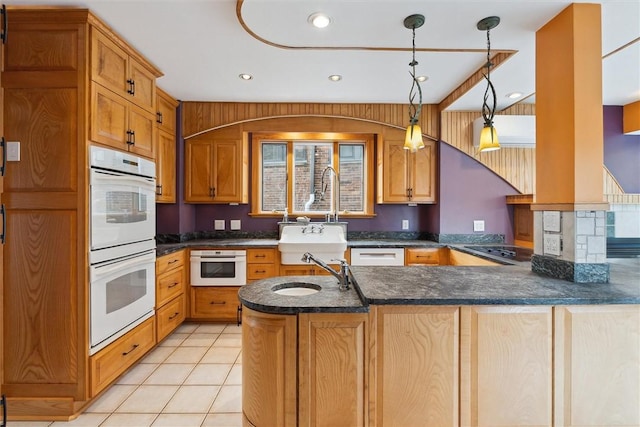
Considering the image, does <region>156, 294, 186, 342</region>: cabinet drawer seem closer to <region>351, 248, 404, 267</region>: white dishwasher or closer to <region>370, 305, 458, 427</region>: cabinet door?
<region>351, 248, 404, 267</region>: white dishwasher

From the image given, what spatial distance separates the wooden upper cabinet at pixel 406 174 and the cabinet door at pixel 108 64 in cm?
263

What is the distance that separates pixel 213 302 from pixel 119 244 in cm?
146

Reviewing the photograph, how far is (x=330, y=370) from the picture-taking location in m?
1.39

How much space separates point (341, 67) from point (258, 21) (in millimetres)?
889

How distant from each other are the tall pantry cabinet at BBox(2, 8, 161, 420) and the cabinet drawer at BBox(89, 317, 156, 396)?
62 millimetres

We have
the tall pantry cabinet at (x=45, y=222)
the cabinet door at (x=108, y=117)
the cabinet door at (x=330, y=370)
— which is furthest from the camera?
the cabinet door at (x=108, y=117)

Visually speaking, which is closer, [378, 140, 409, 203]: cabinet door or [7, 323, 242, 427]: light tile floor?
[7, 323, 242, 427]: light tile floor

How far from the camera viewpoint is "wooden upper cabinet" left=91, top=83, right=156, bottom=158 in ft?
6.73

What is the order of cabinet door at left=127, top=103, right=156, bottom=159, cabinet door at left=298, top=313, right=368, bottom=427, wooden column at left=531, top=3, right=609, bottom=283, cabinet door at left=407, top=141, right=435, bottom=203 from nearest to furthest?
cabinet door at left=298, top=313, right=368, bottom=427 < wooden column at left=531, top=3, right=609, bottom=283 < cabinet door at left=127, top=103, right=156, bottom=159 < cabinet door at left=407, top=141, right=435, bottom=203

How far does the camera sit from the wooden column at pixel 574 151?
1.71m

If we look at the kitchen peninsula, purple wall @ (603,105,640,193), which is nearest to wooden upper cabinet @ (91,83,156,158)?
the kitchen peninsula

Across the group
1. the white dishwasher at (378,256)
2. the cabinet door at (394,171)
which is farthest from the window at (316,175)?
the white dishwasher at (378,256)

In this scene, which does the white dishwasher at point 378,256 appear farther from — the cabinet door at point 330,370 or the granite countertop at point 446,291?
the cabinet door at point 330,370

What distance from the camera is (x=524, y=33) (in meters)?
2.08
